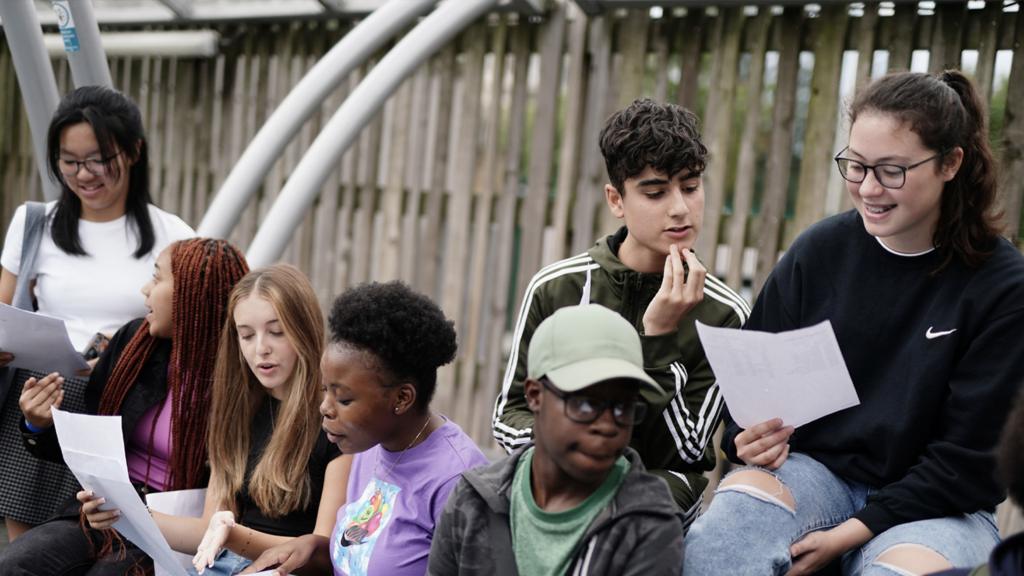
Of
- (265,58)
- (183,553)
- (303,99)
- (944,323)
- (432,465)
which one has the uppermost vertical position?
(265,58)

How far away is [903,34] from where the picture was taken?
14.6 ft

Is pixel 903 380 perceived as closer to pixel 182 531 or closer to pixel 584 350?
pixel 584 350

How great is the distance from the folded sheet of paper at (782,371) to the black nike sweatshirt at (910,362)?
18cm

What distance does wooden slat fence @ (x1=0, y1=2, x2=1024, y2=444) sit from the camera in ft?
15.1

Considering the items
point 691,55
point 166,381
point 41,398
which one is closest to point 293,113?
point 166,381

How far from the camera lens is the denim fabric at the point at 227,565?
9.30 ft

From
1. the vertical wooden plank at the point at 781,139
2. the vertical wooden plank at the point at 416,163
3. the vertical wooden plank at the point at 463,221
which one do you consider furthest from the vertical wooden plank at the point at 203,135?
the vertical wooden plank at the point at 781,139

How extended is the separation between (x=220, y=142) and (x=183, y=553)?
4104 mm

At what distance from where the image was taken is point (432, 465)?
2.58 meters

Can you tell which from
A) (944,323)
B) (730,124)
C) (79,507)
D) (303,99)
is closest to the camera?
(944,323)

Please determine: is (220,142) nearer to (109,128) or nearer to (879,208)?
(109,128)

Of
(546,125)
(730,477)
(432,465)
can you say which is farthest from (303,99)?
(730,477)

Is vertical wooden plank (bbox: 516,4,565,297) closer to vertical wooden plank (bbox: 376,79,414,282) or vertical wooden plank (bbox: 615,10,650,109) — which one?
vertical wooden plank (bbox: 615,10,650,109)

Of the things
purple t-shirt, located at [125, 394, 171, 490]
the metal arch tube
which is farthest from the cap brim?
the metal arch tube
